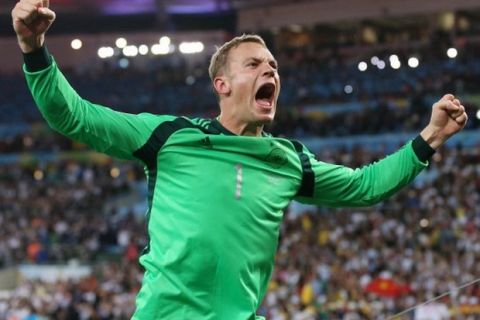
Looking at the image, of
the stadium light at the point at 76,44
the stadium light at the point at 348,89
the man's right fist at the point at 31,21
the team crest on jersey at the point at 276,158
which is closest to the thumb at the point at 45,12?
the man's right fist at the point at 31,21

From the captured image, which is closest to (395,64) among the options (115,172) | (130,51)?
(115,172)

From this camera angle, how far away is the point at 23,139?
24844 millimetres

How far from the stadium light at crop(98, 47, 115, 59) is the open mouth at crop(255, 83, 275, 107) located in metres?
26.4

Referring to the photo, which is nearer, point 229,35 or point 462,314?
point 462,314

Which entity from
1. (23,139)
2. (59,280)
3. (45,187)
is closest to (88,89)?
(23,139)

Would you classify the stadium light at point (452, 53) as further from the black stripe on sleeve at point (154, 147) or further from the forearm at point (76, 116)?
the forearm at point (76, 116)

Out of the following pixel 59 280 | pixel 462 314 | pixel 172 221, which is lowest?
pixel 59 280

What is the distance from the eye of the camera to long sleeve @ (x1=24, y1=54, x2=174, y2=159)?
9.11ft

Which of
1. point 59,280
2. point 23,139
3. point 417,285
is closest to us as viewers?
point 417,285

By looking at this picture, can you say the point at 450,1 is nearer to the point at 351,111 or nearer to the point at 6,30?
the point at 351,111

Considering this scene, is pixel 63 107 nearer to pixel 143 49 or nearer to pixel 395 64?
pixel 395 64

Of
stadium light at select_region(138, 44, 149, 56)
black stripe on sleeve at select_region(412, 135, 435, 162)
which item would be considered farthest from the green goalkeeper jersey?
stadium light at select_region(138, 44, 149, 56)

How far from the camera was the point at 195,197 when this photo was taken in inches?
117

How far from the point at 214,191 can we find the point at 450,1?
22759 mm
